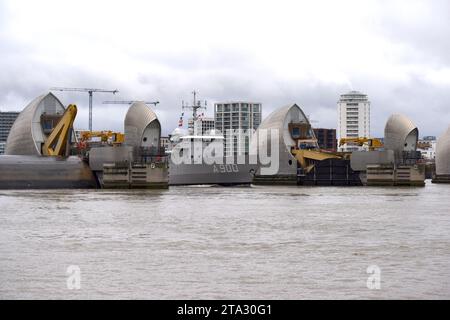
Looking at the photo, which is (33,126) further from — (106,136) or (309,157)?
(309,157)

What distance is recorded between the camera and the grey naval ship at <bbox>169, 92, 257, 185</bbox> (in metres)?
76.9

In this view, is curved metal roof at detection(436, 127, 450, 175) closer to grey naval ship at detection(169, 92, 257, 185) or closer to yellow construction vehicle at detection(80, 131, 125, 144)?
grey naval ship at detection(169, 92, 257, 185)

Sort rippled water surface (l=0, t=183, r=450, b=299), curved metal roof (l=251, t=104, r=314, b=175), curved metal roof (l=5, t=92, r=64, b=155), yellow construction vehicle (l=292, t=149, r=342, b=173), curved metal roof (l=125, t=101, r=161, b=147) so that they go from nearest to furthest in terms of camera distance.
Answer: rippled water surface (l=0, t=183, r=450, b=299) → curved metal roof (l=125, t=101, r=161, b=147) → curved metal roof (l=5, t=92, r=64, b=155) → yellow construction vehicle (l=292, t=149, r=342, b=173) → curved metal roof (l=251, t=104, r=314, b=175)

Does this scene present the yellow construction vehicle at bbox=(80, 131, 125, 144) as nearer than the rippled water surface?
No

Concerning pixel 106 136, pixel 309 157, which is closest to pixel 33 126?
pixel 106 136

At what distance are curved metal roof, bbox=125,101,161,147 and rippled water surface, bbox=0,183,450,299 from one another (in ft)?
140

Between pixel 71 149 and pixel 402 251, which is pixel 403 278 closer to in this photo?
pixel 402 251

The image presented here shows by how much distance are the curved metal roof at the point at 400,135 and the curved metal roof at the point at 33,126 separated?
3511 centimetres

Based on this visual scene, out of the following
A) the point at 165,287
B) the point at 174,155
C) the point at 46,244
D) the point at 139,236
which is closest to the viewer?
the point at 165,287

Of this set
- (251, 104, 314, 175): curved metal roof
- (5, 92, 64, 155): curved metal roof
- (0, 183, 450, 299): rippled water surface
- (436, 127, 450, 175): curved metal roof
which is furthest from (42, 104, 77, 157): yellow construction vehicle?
(436, 127, 450, 175): curved metal roof

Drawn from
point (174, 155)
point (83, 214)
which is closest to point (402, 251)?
point (83, 214)
